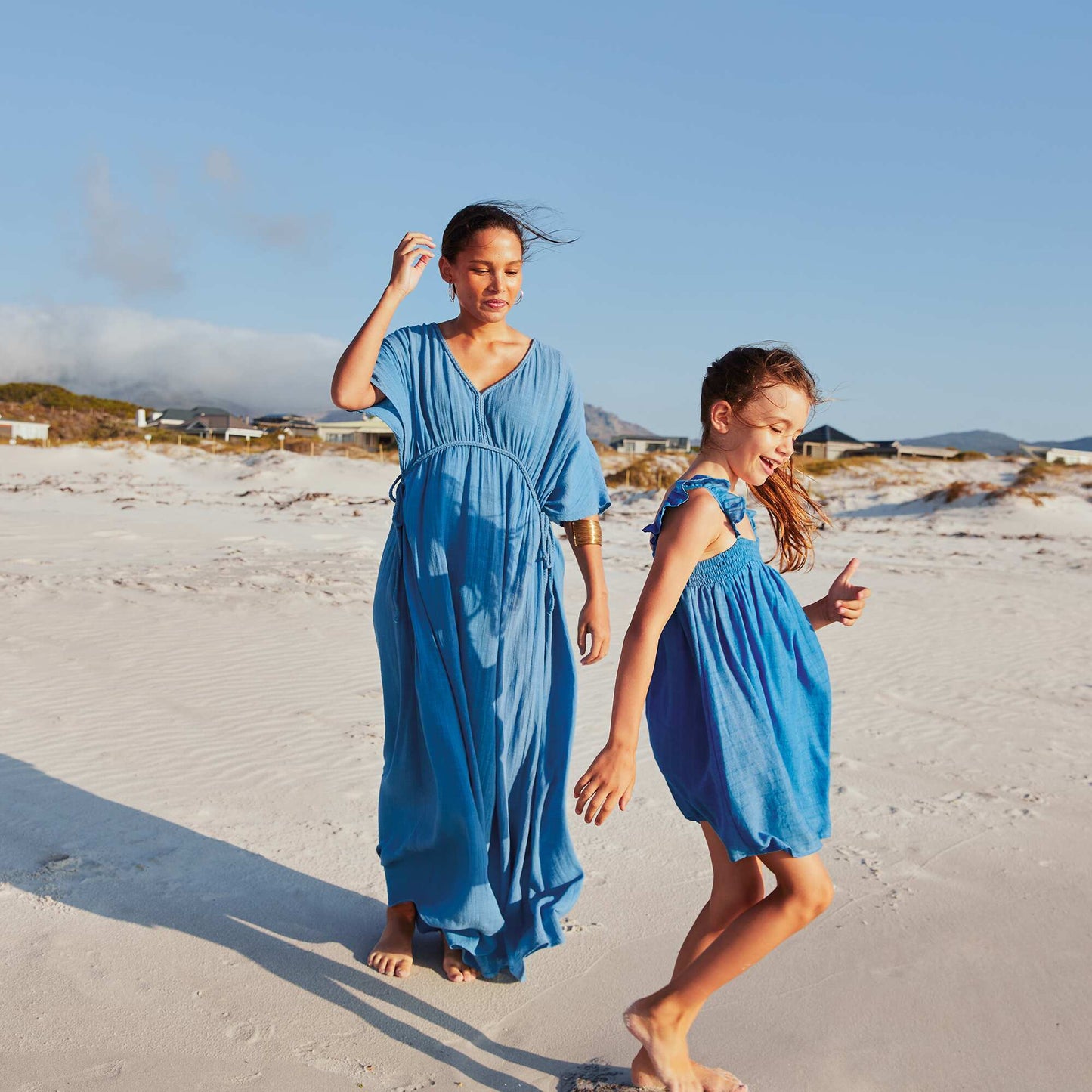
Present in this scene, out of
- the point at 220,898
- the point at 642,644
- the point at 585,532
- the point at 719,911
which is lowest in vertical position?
the point at 220,898

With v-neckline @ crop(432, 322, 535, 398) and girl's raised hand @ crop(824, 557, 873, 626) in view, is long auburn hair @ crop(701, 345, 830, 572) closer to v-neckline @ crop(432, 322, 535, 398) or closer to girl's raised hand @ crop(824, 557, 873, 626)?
girl's raised hand @ crop(824, 557, 873, 626)

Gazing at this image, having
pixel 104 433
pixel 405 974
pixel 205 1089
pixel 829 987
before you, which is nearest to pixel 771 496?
pixel 829 987

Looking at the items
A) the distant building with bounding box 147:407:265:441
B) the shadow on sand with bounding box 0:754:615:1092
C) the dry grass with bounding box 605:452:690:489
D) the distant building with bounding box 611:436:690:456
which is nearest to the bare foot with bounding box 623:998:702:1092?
the shadow on sand with bounding box 0:754:615:1092

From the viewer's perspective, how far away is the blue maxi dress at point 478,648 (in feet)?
8.85

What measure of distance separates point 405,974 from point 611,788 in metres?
1.22

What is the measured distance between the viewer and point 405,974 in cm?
282

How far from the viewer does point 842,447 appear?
6594 centimetres

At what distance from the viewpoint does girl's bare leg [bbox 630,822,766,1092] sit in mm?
2266

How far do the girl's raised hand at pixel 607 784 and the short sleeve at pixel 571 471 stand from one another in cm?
99

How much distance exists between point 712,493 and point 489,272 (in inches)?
38.6

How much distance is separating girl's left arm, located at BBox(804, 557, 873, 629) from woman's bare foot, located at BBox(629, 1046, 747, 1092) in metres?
0.97

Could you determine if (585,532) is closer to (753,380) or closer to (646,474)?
(753,380)

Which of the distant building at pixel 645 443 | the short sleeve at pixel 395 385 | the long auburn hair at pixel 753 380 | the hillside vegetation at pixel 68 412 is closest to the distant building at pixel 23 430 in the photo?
the hillside vegetation at pixel 68 412

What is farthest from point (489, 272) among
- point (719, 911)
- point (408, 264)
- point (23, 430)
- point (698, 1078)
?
point (23, 430)
